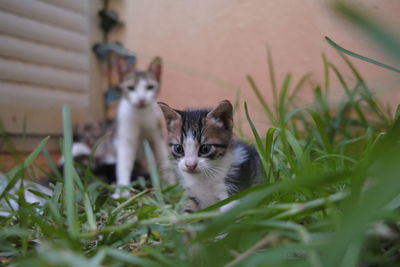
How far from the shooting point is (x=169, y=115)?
1118 millimetres

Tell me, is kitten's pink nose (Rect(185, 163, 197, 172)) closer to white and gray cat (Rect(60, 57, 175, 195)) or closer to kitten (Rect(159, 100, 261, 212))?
kitten (Rect(159, 100, 261, 212))

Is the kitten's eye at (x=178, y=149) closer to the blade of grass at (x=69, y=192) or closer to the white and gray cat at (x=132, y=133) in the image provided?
the blade of grass at (x=69, y=192)

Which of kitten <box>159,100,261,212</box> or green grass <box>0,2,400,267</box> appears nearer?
green grass <box>0,2,400,267</box>

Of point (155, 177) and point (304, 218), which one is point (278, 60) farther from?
point (304, 218)

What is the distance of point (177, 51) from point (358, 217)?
72.0 inches

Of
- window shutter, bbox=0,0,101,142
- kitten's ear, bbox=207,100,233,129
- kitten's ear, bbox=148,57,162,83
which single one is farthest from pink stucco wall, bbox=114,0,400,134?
kitten's ear, bbox=207,100,233,129

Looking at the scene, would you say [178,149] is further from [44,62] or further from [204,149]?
[44,62]

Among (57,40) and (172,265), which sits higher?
(57,40)

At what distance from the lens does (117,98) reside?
7.93 ft

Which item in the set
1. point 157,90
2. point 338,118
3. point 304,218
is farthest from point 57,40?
point 304,218

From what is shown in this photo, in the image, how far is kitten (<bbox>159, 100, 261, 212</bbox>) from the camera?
1033mm

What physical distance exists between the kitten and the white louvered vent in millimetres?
1124

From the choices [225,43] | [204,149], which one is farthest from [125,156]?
[204,149]

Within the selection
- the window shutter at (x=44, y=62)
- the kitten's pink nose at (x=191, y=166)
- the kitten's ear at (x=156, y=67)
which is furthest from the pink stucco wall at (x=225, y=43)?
the kitten's pink nose at (x=191, y=166)
